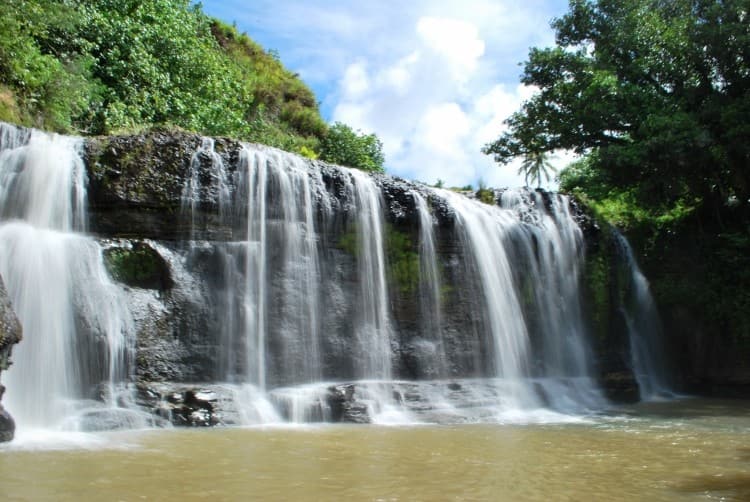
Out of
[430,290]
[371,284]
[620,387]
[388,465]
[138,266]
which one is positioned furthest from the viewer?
[620,387]

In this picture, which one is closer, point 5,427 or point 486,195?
point 5,427

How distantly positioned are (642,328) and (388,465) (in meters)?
12.3

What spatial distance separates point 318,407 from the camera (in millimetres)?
10555

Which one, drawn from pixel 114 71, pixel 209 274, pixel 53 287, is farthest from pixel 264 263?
pixel 114 71

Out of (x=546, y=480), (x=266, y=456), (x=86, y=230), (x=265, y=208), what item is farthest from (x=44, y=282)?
(x=546, y=480)

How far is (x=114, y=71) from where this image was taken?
1795 centimetres

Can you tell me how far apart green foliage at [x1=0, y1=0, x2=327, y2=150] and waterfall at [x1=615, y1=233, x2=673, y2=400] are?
11.5 meters

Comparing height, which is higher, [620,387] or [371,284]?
[371,284]

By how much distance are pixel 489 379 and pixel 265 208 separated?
5132 mm

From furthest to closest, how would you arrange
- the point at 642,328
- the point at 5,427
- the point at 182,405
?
the point at 642,328 → the point at 182,405 → the point at 5,427

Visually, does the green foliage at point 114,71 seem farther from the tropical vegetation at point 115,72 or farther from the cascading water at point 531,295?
the cascading water at point 531,295

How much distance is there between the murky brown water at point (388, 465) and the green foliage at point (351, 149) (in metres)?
17.2

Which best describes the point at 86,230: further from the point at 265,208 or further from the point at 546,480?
the point at 546,480

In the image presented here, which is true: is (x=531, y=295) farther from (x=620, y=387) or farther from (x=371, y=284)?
(x=371, y=284)
